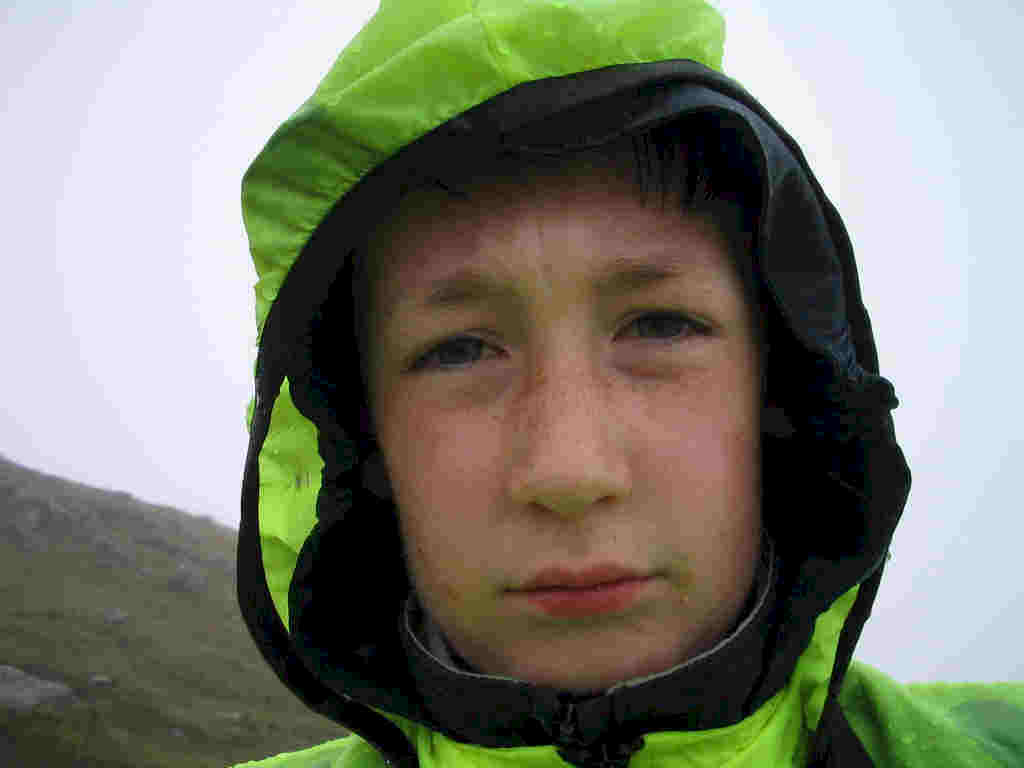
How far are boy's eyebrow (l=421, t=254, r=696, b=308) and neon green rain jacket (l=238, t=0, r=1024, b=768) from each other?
0.26 metres

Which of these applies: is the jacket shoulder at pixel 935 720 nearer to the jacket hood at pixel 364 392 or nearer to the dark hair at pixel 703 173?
the jacket hood at pixel 364 392

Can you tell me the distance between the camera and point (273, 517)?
220 cm

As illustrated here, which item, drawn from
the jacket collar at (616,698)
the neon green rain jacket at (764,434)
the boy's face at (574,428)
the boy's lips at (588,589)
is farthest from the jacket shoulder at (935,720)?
the boy's lips at (588,589)

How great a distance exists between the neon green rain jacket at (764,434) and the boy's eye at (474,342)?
0.23m

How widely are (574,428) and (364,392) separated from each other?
89cm

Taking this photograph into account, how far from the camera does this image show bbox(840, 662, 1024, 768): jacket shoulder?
1673mm

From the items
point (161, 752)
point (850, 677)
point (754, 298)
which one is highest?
point (754, 298)

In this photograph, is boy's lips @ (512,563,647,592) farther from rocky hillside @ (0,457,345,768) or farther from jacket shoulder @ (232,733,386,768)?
rocky hillside @ (0,457,345,768)

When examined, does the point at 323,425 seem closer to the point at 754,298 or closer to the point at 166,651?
the point at 754,298

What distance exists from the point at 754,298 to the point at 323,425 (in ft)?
4.15

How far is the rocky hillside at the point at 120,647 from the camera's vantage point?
26.2ft

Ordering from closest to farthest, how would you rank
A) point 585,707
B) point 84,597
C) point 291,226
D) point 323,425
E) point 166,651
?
1. point 585,707
2. point 291,226
3. point 323,425
4. point 166,651
5. point 84,597

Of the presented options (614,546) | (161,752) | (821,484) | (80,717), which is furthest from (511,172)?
(80,717)

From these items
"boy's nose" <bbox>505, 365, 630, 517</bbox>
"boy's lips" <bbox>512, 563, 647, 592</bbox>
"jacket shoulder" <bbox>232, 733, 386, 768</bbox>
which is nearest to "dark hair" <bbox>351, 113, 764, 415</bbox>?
"boy's nose" <bbox>505, 365, 630, 517</bbox>
